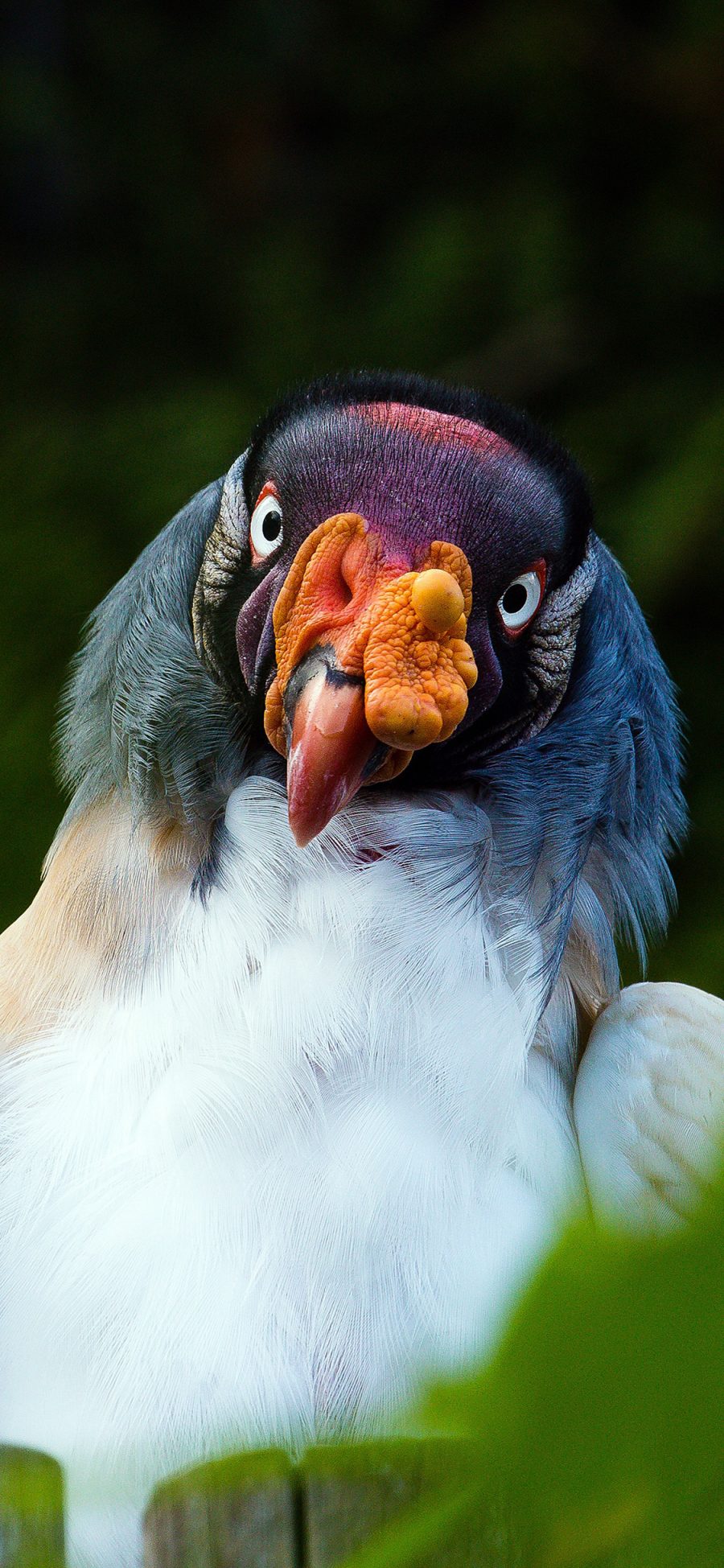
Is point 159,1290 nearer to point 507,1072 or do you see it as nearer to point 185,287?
point 507,1072

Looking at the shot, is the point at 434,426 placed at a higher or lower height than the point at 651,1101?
higher

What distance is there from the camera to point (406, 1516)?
78cm

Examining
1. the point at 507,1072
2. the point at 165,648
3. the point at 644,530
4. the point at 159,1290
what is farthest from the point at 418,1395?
the point at 644,530

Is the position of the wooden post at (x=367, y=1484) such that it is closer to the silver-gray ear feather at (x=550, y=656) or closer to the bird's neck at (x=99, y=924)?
the bird's neck at (x=99, y=924)

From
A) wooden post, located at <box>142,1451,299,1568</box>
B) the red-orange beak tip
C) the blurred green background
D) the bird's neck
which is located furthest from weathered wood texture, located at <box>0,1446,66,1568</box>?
the blurred green background

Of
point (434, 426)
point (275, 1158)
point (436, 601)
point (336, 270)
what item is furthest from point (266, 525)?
point (336, 270)

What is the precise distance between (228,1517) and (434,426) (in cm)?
106

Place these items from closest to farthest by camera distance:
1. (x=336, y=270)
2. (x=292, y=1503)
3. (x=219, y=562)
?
(x=292, y=1503), (x=219, y=562), (x=336, y=270)

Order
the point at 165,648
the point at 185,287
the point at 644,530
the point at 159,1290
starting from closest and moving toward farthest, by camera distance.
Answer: the point at 159,1290
the point at 165,648
the point at 644,530
the point at 185,287

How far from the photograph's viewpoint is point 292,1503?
0.79m

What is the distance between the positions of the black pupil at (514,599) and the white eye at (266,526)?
23 centimetres

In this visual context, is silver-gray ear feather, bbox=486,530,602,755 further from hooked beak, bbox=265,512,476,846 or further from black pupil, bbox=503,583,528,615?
hooked beak, bbox=265,512,476,846

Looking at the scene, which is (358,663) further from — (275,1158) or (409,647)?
(275,1158)

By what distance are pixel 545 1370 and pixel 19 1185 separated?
1045 millimetres
